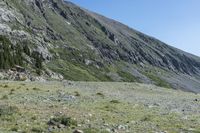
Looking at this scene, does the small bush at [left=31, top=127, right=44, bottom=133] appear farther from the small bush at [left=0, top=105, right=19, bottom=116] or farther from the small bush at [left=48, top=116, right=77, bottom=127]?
the small bush at [left=0, top=105, right=19, bottom=116]

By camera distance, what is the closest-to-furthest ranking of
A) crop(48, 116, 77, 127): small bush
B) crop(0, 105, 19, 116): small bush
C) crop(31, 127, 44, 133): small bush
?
1. crop(31, 127, 44, 133): small bush
2. crop(48, 116, 77, 127): small bush
3. crop(0, 105, 19, 116): small bush

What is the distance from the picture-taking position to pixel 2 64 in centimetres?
14188

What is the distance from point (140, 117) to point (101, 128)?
686cm

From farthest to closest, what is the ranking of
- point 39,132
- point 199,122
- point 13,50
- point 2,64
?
point 13,50 < point 2,64 < point 199,122 < point 39,132

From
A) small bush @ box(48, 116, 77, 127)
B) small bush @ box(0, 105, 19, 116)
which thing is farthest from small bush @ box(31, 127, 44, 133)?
small bush @ box(0, 105, 19, 116)

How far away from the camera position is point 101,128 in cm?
2166

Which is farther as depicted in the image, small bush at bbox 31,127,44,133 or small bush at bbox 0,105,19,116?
small bush at bbox 0,105,19,116

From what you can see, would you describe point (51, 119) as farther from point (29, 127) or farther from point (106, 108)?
point (106, 108)

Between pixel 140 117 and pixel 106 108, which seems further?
pixel 106 108

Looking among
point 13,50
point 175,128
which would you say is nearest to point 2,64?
point 13,50

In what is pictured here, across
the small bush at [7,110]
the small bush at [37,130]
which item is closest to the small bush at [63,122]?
the small bush at [37,130]

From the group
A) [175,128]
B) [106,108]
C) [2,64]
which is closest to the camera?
[175,128]

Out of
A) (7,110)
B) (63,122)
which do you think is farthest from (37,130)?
(7,110)

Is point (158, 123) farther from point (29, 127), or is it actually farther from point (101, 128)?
point (29, 127)
